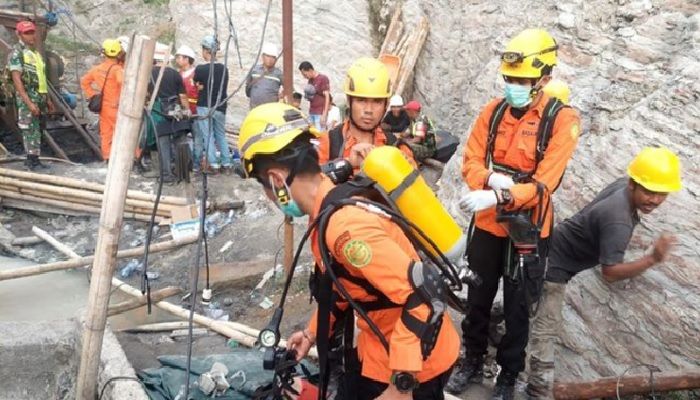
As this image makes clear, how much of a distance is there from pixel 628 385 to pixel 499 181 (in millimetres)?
1722

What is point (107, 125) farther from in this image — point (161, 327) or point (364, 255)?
point (364, 255)

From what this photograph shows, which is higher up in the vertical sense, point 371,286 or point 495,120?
point 495,120

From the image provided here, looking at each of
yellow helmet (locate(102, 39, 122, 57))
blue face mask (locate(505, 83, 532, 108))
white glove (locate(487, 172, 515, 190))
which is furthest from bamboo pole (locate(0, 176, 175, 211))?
blue face mask (locate(505, 83, 532, 108))

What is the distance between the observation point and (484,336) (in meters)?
4.26

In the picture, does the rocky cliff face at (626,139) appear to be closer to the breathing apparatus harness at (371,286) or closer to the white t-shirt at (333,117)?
the breathing apparatus harness at (371,286)

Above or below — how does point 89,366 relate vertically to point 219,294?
above

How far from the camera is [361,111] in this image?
4379 millimetres

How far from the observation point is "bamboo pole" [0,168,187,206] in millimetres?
8656

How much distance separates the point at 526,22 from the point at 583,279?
18.6 feet

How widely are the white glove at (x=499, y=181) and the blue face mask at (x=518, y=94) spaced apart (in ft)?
1.58

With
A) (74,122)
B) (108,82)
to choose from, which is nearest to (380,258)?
(108,82)

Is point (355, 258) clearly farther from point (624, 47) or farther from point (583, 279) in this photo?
point (624, 47)

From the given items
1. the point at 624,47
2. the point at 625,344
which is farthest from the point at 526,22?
the point at 625,344

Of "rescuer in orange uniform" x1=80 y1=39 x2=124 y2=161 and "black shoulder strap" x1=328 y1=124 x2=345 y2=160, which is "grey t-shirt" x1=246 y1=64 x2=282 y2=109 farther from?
"black shoulder strap" x1=328 y1=124 x2=345 y2=160
